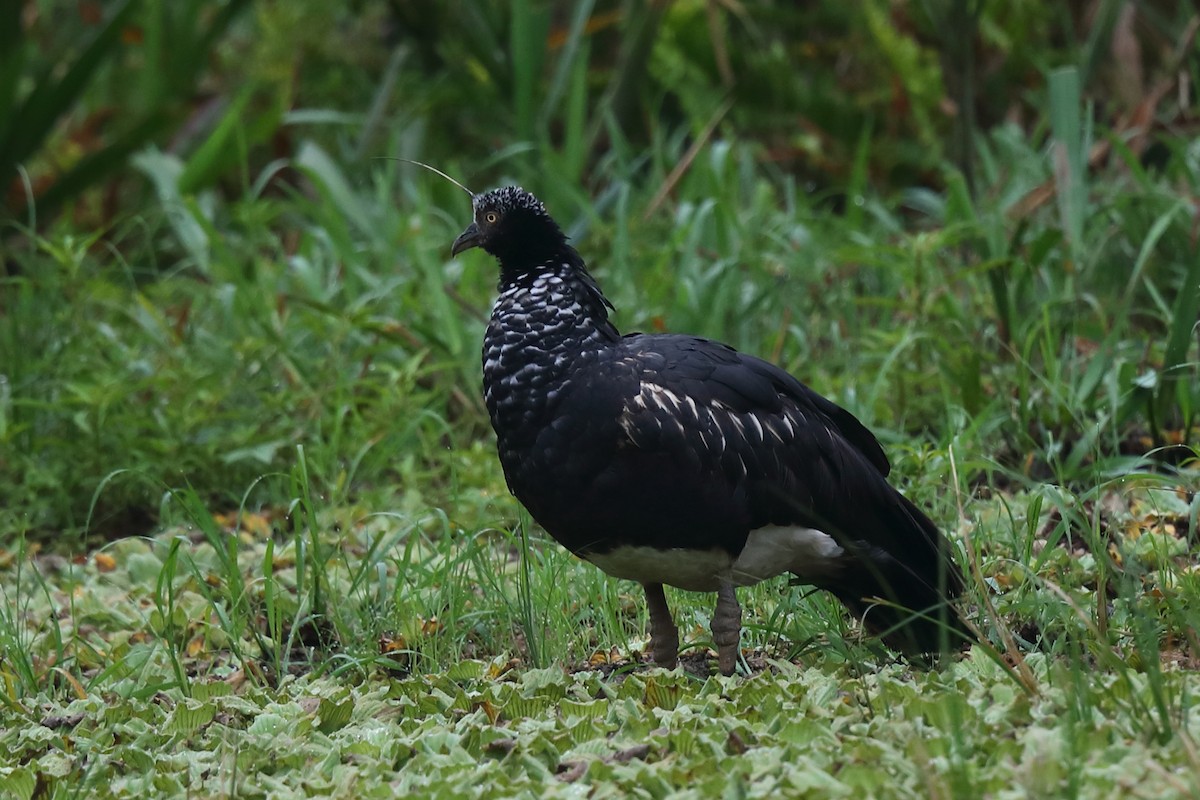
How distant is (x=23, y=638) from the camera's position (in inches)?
172

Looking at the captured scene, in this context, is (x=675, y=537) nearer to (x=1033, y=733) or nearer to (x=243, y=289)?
(x=1033, y=733)

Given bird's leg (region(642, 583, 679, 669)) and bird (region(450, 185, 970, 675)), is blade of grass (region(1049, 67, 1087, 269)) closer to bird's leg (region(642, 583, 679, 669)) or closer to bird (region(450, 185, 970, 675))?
bird (region(450, 185, 970, 675))

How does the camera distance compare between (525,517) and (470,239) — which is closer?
(470,239)

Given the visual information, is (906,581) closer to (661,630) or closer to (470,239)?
(661,630)

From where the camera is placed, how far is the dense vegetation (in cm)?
316

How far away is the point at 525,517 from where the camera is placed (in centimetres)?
420

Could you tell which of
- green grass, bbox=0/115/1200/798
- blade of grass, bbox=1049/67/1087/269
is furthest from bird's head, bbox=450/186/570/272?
blade of grass, bbox=1049/67/1087/269

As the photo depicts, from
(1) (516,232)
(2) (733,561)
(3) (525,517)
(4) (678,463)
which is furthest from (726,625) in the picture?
(1) (516,232)

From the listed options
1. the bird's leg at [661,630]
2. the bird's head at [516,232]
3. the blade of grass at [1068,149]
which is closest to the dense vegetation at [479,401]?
the blade of grass at [1068,149]

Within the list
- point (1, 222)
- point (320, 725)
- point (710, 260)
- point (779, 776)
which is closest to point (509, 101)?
point (710, 260)

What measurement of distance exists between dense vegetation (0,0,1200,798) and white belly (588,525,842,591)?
0.77 feet

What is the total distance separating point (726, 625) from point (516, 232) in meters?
1.12

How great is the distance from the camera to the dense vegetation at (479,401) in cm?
316

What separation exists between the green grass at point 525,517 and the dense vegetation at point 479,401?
2cm
